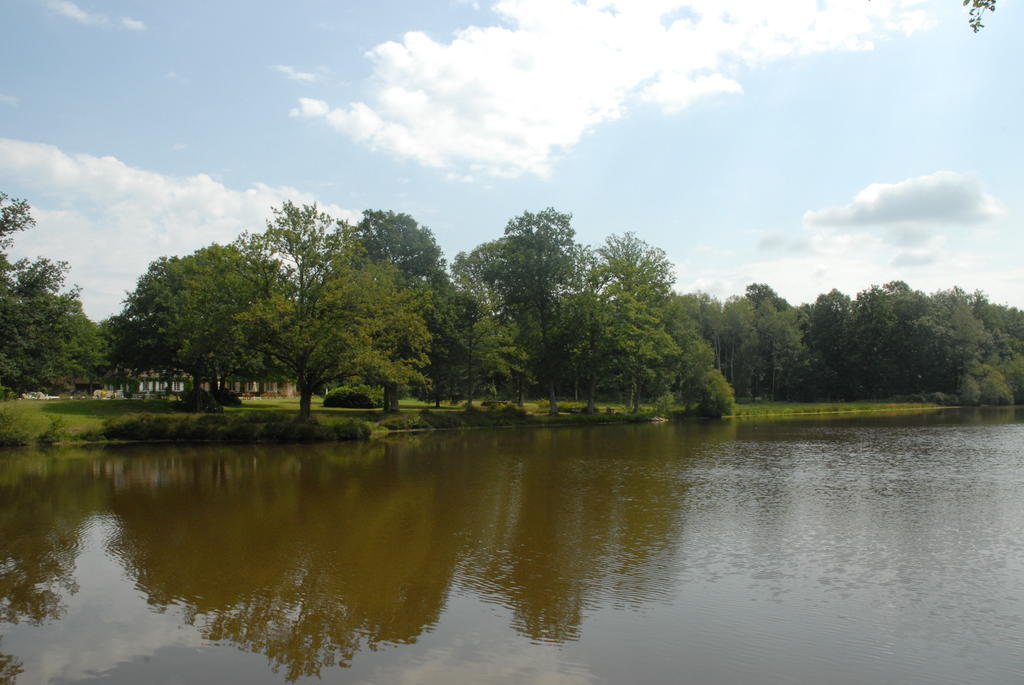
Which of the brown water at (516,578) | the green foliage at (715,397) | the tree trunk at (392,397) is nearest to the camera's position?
the brown water at (516,578)

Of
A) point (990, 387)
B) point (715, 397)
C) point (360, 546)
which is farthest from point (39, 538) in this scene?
point (990, 387)

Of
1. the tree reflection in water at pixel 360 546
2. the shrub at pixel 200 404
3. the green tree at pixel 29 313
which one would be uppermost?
the green tree at pixel 29 313

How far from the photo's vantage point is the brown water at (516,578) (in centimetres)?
737

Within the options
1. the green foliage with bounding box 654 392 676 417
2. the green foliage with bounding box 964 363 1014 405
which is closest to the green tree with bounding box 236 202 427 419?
the green foliage with bounding box 654 392 676 417

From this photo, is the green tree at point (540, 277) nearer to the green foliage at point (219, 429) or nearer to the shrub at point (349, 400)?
the shrub at point (349, 400)

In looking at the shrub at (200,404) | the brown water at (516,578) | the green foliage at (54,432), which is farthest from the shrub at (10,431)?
the shrub at (200,404)

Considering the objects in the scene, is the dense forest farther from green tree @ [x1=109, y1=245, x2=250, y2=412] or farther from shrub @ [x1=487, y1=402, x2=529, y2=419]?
shrub @ [x1=487, y1=402, x2=529, y2=419]

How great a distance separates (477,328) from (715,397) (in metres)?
20.4

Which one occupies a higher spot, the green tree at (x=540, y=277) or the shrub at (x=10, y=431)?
the green tree at (x=540, y=277)

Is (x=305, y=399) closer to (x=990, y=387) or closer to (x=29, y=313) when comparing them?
(x=29, y=313)

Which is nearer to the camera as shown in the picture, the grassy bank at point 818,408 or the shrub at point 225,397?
the shrub at point 225,397

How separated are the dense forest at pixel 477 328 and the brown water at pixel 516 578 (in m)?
13.8

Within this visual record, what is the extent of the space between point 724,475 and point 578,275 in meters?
30.6

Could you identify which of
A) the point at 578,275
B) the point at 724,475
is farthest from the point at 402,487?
the point at 578,275
